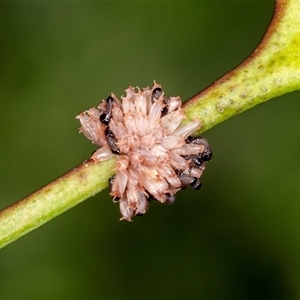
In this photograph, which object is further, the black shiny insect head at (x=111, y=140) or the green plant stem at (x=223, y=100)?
the black shiny insect head at (x=111, y=140)

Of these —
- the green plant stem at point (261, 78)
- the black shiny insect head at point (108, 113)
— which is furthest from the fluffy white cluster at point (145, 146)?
the green plant stem at point (261, 78)

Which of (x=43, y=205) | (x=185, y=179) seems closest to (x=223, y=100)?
(x=185, y=179)

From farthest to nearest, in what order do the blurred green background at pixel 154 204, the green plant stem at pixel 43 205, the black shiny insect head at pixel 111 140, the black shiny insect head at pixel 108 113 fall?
the blurred green background at pixel 154 204 → the black shiny insect head at pixel 108 113 → the black shiny insect head at pixel 111 140 → the green plant stem at pixel 43 205

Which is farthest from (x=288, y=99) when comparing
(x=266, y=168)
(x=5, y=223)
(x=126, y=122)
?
(x=5, y=223)

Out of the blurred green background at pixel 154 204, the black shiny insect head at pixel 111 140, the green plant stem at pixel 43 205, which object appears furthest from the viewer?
the blurred green background at pixel 154 204

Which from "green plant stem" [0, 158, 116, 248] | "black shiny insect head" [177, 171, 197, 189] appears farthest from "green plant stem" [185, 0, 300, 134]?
"green plant stem" [0, 158, 116, 248]

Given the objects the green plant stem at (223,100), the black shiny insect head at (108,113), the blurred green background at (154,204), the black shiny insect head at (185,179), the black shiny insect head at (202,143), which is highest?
the blurred green background at (154,204)

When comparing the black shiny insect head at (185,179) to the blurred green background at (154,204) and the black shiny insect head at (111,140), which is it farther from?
the blurred green background at (154,204)

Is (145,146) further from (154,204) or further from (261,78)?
(154,204)
